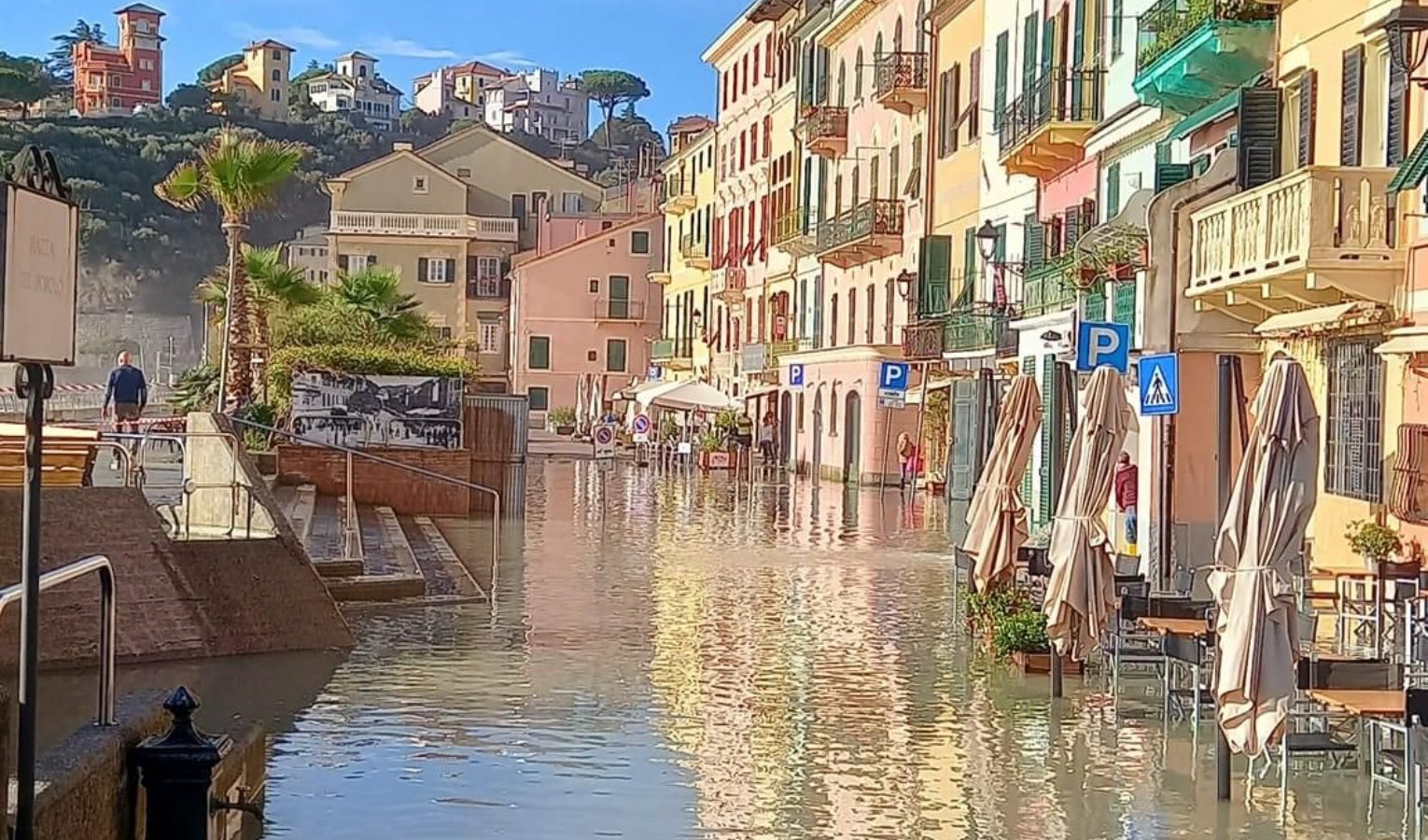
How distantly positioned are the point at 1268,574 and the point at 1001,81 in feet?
86.3

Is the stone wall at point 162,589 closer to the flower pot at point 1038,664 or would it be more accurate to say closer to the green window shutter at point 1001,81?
the flower pot at point 1038,664

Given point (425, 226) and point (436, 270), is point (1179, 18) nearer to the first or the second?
point (425, 226)

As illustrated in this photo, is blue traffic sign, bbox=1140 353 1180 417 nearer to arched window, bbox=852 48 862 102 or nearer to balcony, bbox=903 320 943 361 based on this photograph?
balcony, bbox=903 320 943 361

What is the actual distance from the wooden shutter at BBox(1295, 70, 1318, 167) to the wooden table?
7.14 metres

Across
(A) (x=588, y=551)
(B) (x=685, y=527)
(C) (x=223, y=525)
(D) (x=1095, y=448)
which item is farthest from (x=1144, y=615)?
(B) (x=685, y=527)

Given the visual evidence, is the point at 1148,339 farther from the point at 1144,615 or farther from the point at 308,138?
the point at 308,138

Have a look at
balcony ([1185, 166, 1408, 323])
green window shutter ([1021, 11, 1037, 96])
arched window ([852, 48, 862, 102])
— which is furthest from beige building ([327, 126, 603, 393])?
balcony ([1185, 166, 1408, 323])

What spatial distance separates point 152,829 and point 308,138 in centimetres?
14209

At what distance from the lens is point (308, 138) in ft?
478

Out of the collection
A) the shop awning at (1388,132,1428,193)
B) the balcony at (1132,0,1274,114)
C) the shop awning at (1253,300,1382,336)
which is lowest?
the shop awning at (1253,300,1382,336)

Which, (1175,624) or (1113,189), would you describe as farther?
(1113,189)

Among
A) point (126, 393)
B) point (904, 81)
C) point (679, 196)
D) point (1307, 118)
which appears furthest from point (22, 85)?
point (1307, 118)

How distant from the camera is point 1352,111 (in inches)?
747

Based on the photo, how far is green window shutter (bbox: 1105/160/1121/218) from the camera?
1137 inches
